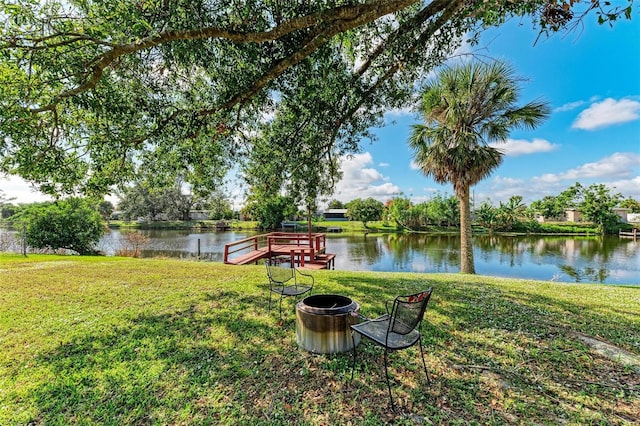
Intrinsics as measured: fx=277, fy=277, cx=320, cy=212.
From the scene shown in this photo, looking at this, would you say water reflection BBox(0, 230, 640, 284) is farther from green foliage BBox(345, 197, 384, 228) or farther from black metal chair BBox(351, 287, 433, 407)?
green foliage BBox(345, 197, 384, 228)

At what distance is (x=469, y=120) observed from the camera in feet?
30.2

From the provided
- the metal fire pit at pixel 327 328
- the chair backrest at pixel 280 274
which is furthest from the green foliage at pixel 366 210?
the metal fire pit at pixel 327 328

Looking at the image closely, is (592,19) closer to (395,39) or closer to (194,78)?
(395,39)

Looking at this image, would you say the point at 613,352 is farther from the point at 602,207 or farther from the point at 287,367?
the point at 602,207

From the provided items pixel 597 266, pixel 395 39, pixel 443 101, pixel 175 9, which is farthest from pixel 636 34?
pixel 597 266

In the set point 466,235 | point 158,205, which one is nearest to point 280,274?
point 466,235

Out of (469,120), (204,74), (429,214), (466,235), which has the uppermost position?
Answer: (469,120)

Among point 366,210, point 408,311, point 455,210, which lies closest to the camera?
point 408,311

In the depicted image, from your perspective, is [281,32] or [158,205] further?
[158,205]

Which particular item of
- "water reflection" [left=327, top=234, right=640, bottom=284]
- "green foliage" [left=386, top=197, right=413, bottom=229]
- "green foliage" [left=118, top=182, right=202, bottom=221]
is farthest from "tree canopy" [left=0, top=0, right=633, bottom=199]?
"green foliage" [left=118, top=182, right=202, bottom=221]

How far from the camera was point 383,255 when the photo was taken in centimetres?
1945

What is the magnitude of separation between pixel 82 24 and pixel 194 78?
→ 235 centimetres

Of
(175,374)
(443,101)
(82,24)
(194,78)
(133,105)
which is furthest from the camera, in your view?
(443,101)

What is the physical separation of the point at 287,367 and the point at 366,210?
4221 cm
